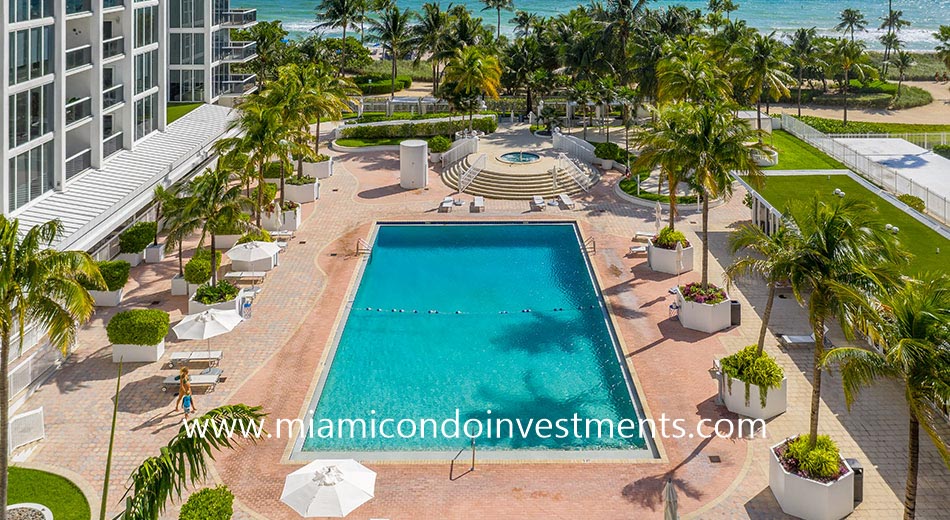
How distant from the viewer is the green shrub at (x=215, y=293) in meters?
30.3

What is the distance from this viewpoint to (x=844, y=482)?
18.6 meters

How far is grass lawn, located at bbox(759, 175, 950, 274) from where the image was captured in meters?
28.0

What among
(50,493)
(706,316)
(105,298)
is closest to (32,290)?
(50,493)

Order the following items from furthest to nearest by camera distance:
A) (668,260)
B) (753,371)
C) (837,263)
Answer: (668,260)
(753,371)
(837,263)

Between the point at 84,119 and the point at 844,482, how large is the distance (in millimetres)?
33243

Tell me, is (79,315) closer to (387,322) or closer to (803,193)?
(387,322)

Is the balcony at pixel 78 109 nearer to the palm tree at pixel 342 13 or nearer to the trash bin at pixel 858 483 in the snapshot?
the trash bin at pixel 858 483

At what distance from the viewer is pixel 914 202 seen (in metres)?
37.2

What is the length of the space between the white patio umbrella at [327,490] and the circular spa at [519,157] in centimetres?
3553

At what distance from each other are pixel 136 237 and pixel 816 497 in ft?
93.9

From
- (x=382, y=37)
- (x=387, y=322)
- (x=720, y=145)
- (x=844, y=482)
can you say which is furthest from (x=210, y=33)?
(x=844, y=482)

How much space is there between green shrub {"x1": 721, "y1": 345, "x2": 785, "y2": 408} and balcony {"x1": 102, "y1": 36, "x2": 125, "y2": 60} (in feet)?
102

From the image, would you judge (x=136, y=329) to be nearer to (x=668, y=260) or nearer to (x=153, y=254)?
(x=153, y=254)

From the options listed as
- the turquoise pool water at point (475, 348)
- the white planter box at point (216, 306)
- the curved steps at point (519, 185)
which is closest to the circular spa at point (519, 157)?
the curved steps at point (519, 185)
